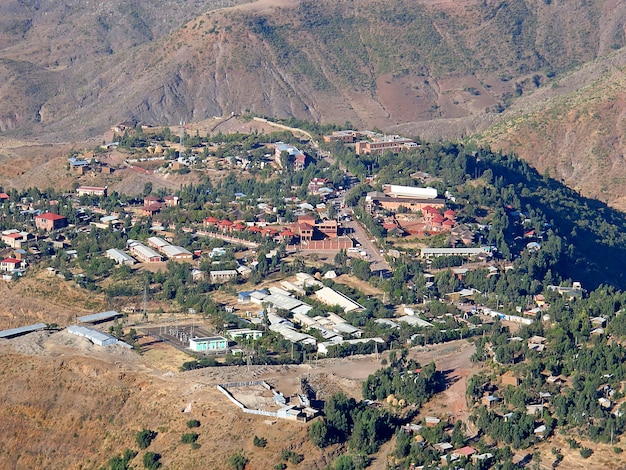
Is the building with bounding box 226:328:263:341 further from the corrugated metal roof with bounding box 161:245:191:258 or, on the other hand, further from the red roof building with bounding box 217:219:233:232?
the red roof building with bounding box 217:219:233:232

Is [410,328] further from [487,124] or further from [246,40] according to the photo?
[246,40]

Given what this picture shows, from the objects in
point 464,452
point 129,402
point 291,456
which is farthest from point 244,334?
point 464,452

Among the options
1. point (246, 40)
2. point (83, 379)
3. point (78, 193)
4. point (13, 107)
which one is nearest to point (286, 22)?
point (246, 40)

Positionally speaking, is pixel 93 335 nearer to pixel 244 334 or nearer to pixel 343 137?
pixel 244 334

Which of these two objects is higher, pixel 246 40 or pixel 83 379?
pixel 83 379

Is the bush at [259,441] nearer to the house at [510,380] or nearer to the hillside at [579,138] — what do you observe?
the house at [510,380]

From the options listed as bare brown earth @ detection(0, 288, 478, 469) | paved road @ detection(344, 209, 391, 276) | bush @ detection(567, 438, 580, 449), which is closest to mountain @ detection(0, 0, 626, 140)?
paved road @ detection(344, 209, 391, 276)
